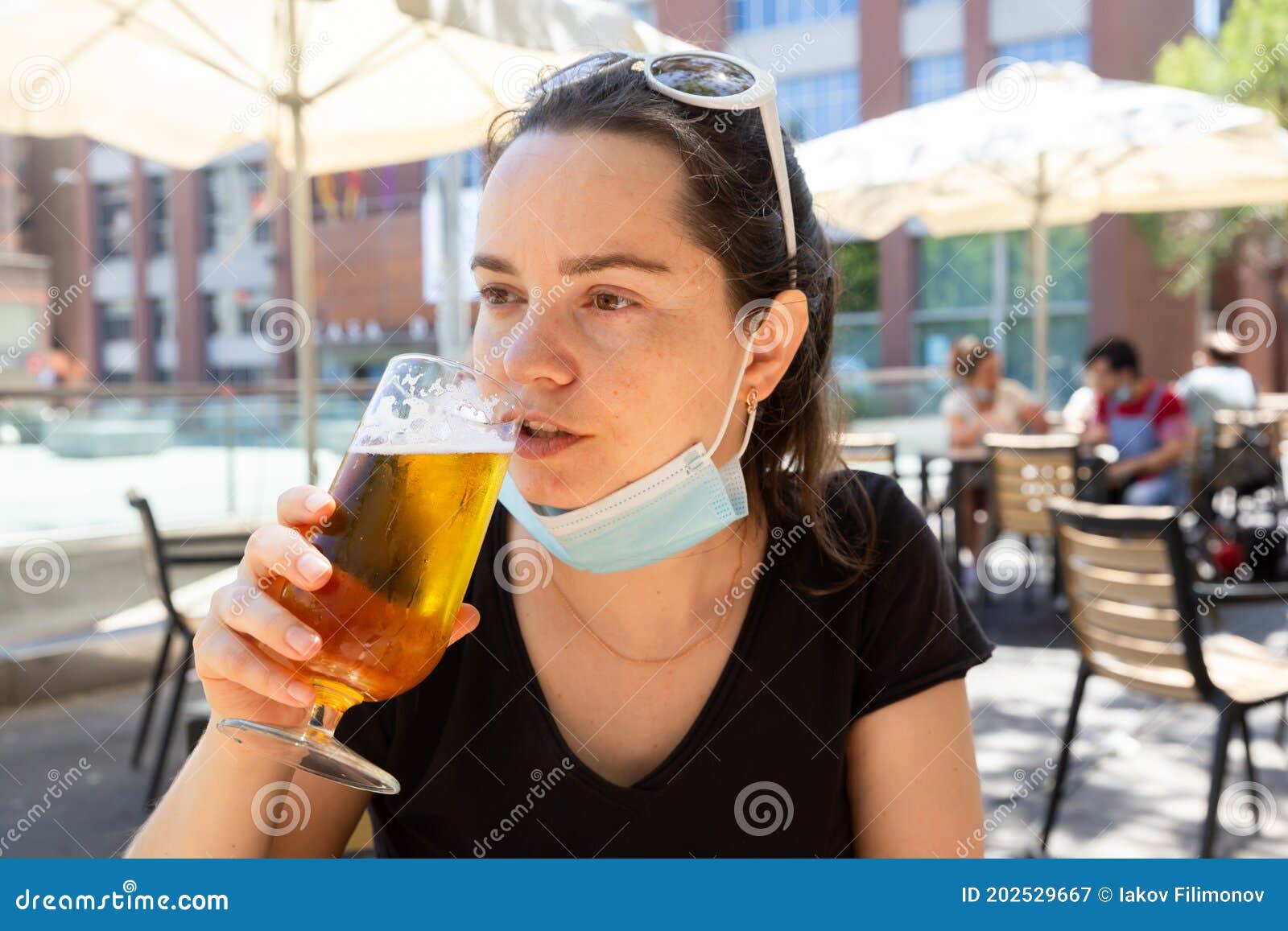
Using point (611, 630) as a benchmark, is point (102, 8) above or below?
above

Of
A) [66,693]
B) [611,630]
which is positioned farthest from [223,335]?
[611,630]

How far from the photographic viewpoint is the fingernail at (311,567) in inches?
38.3

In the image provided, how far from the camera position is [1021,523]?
6527 mm

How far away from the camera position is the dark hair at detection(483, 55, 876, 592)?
1.45m

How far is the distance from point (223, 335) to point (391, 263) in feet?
39.6

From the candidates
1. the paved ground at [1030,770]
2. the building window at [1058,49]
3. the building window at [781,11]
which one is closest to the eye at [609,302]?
the paved ground at [1030,770]

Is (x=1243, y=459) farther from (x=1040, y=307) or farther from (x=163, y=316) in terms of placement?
(x=163, y=316)

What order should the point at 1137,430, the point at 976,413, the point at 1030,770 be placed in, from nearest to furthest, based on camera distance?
the point at 1030,770
the point at 1137,430
the point at 976,413

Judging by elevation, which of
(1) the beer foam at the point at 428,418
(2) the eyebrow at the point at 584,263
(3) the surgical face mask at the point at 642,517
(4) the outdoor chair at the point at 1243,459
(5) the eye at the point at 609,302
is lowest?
(4) the outdoor chair at the point at 1243,459

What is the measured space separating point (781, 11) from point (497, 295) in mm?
28056

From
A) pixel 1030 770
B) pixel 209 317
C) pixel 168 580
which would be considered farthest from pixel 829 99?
pixel 209 317

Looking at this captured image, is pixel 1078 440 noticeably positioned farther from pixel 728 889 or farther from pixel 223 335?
pixel 223 335

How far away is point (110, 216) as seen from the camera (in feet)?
135

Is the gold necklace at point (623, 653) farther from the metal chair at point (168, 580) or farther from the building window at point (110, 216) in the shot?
the building window at point (110, 216)
